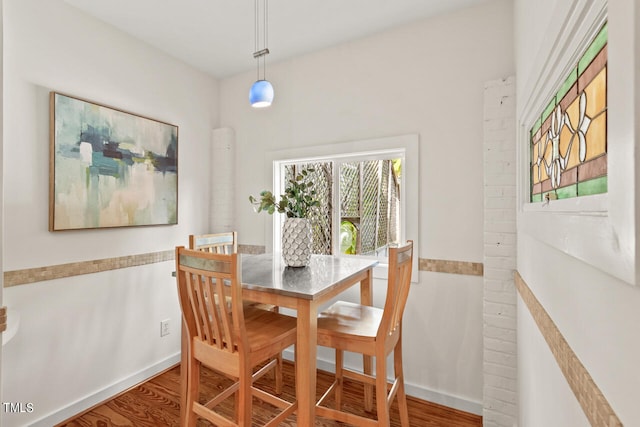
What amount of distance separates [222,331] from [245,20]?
2132mm

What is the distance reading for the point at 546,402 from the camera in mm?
1038

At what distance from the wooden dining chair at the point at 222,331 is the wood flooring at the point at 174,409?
55 centimetres

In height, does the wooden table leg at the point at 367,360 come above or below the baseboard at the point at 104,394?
above

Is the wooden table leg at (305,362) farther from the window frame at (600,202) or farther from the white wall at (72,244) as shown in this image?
the white wall at (72,244)

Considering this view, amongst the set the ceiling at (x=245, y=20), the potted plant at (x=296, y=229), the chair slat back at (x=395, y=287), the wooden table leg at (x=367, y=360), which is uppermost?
the ceiling at (x=245, y=20)

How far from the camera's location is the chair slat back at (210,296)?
4.37 feet

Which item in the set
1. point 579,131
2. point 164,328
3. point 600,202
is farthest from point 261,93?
point 164,328

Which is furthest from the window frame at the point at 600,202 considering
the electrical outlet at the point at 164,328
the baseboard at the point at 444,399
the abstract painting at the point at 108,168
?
the electrical outlet at the point at 164,328

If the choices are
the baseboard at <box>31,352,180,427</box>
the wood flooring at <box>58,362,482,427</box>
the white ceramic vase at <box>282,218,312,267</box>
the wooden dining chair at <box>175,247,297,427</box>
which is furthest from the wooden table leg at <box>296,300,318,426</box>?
the baseboard at <box>31,352,180,427</box>

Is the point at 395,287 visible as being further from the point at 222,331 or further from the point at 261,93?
the point at 261,93

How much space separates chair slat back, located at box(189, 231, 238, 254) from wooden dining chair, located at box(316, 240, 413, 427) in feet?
3.49

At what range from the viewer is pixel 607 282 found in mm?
577

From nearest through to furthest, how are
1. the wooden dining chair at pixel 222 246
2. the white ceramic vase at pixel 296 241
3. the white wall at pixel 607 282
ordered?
the white wall at pixel 607 282, the white ceramic vase at pixel 296 241, the wooden dining chair at pixel 222 246

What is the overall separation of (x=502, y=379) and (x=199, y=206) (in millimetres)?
2798
